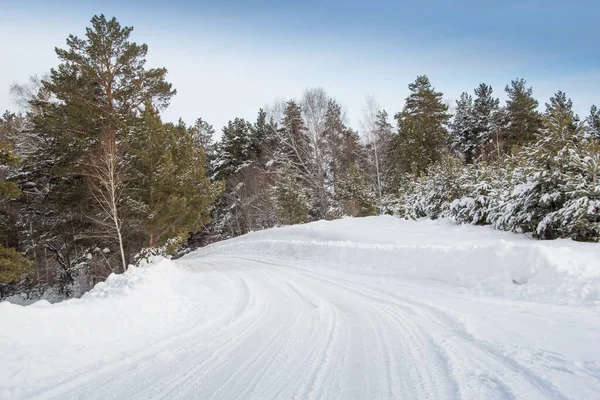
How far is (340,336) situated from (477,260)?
4.53 metres

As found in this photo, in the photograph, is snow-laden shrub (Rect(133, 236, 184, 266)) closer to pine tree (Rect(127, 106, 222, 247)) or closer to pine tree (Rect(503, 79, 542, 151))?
pine tree (Rect(127, 106, 222, 247))

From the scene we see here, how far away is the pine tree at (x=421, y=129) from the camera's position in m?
30.8

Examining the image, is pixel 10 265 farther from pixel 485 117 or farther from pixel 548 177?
pixel 485 117

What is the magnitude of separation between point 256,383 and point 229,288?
5.87 metres

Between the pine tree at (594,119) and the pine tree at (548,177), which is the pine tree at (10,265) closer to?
the pine tree at (548,177)

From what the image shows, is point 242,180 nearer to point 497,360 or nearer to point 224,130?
point 224,130

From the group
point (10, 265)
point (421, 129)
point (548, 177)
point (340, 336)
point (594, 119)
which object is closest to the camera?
point (340, 336)

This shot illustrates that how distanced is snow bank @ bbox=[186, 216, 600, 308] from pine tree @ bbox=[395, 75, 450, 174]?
54.1 feet

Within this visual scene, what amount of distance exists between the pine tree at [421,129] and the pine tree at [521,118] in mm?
7707

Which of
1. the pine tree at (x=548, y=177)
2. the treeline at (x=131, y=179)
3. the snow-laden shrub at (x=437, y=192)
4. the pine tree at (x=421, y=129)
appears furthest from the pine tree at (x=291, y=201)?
the pine tree at (x=548, y=177)

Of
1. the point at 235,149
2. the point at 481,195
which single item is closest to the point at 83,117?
the point at 481,195

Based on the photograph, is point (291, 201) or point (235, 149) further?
point (235, 149)

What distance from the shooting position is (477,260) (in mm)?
7402

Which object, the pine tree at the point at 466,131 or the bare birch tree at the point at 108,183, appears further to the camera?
the pine tree at the point at 466,131
